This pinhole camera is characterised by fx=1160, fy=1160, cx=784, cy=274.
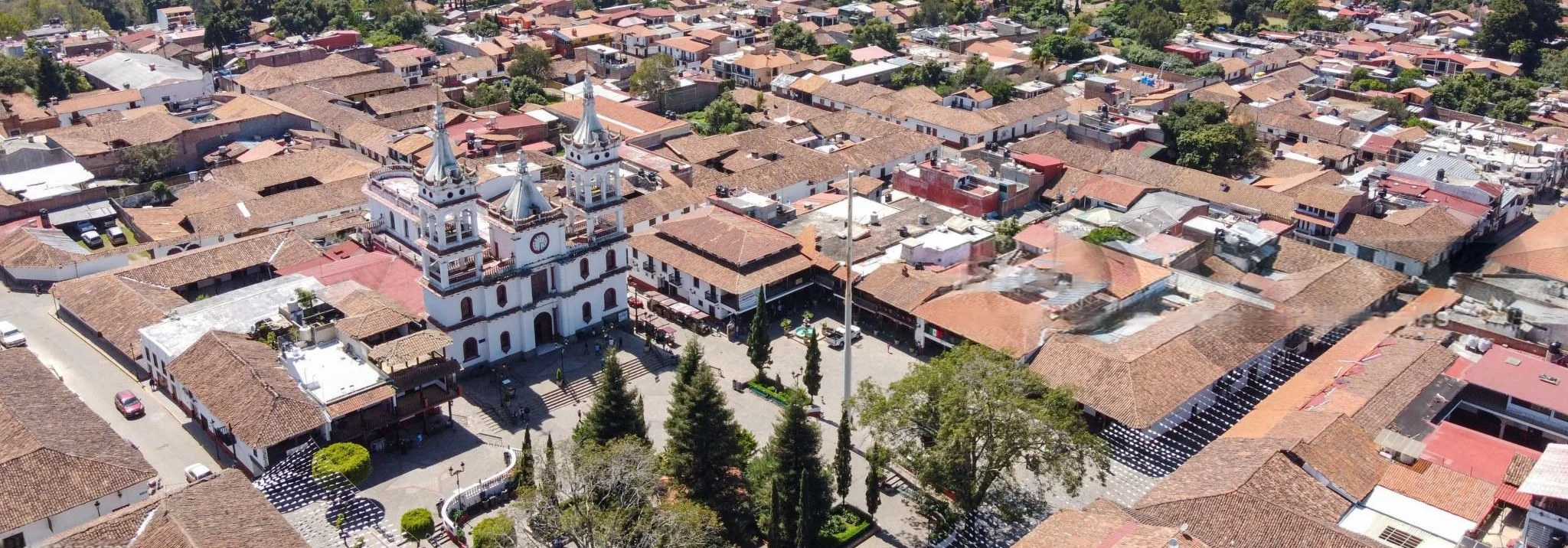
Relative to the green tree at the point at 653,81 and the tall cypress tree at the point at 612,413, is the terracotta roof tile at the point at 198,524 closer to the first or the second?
the tall cypress tree at the point at 612,413

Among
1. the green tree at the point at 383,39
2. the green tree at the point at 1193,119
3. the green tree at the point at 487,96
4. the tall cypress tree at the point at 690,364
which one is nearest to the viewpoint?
the tall cypress tree at the point at 690,364

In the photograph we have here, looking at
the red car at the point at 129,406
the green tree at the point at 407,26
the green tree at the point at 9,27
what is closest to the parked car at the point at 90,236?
the red car at the point at 129,406

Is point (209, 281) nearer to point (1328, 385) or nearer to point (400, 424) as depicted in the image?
point (400, 424)

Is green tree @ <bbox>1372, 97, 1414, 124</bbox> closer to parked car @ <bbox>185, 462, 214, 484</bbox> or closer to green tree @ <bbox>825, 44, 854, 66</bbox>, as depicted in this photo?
green tree @ <bbox>825, 44, 854, 66</bbox>

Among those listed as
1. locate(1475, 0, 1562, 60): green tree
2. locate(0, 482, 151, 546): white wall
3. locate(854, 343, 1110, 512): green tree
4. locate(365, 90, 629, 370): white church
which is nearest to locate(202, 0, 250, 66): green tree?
locate(365, 90, 629, 370): white church

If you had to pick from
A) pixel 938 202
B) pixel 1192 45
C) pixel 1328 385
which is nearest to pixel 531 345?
pixel 938 202

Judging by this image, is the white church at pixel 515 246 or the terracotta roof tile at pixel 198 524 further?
the white church at pixel 515 246
